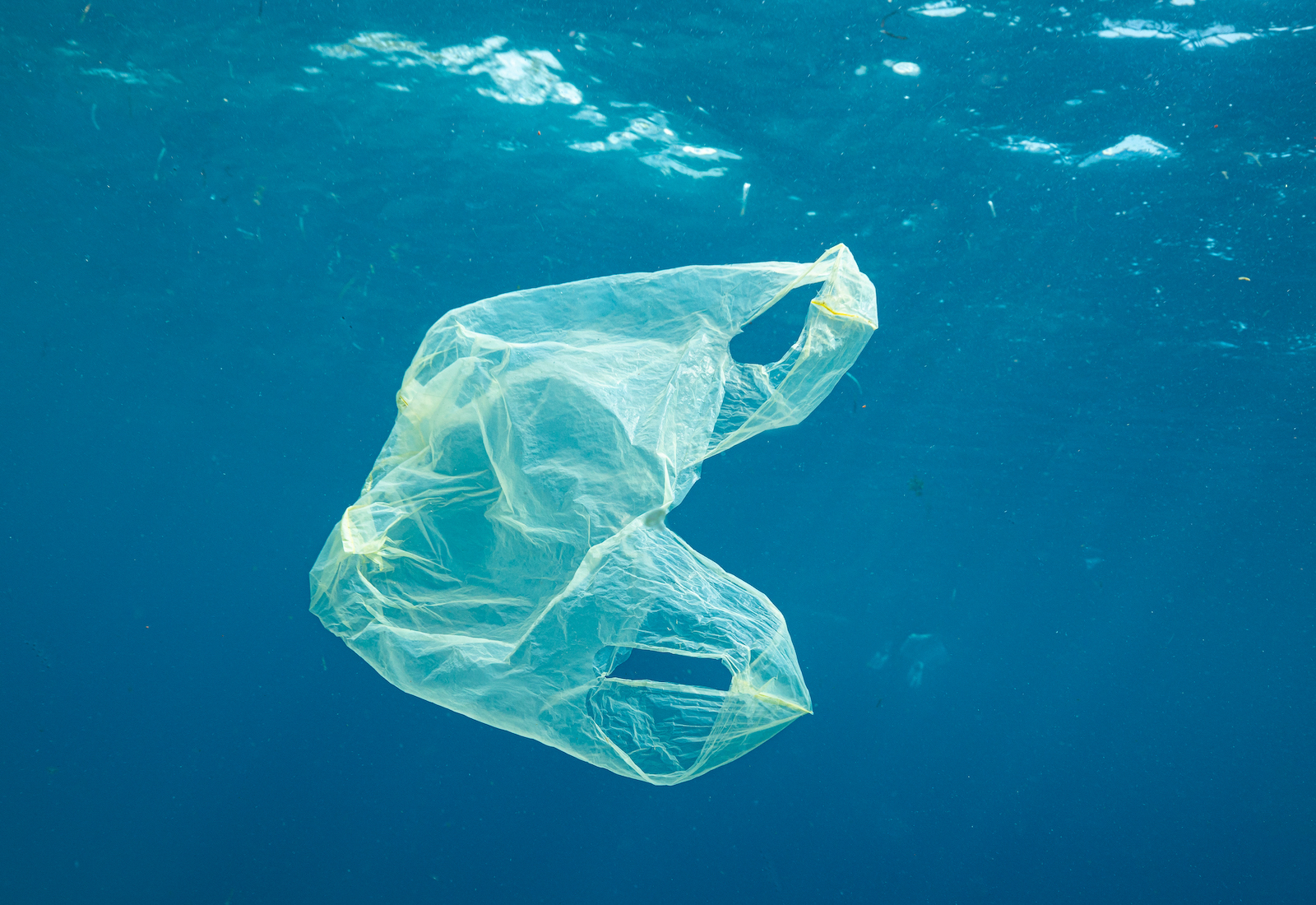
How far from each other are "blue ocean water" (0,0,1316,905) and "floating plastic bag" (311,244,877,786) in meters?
4.51

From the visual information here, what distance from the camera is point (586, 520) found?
2.53 metres

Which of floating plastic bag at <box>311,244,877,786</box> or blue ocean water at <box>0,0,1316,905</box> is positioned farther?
blue ocean water at <box>0,0,1316,905</box>

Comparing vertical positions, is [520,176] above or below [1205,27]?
below

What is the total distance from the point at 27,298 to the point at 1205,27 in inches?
889

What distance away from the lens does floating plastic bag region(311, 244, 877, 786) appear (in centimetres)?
254

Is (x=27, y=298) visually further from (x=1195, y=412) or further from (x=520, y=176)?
(x=1195, y=412)

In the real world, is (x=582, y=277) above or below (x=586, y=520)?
below

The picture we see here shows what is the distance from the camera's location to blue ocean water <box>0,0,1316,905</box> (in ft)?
21.6

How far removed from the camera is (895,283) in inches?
399

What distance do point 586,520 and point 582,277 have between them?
1044cm

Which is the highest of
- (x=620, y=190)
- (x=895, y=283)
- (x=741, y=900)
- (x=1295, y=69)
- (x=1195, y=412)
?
(x=1295, y=69)

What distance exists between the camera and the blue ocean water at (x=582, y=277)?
21.6 ft

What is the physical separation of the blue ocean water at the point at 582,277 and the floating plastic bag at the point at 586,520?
4509 mm

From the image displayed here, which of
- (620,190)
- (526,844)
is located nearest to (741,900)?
(526,844)
